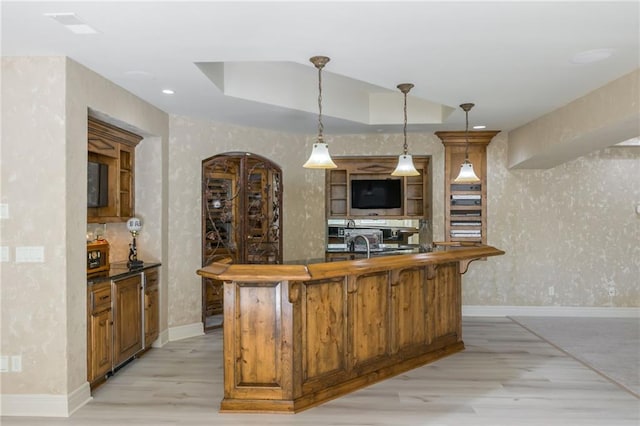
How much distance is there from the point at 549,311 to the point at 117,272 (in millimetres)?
5779

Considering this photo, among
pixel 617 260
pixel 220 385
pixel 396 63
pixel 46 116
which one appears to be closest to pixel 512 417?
pixel 220 385

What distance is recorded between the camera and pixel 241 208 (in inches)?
241

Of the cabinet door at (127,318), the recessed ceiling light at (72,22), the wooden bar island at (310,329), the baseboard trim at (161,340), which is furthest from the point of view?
the baseboard trim at (161,340)

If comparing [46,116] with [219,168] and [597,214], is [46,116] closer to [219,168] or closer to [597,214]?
[219,168]

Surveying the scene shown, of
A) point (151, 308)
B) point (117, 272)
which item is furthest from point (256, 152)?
point (117, 272)

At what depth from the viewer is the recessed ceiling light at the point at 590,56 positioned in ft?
11.1

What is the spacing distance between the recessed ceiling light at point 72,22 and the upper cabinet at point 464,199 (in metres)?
5.02

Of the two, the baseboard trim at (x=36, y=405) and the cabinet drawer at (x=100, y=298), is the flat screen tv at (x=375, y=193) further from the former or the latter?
the baseboard trim at (x=36, y=405)

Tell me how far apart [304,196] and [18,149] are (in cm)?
389

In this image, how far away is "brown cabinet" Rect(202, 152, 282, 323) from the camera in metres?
5.86

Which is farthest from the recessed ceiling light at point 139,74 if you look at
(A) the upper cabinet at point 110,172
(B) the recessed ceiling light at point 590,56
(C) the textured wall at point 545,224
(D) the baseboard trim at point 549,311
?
(D) the baseboard trim at point 549,311

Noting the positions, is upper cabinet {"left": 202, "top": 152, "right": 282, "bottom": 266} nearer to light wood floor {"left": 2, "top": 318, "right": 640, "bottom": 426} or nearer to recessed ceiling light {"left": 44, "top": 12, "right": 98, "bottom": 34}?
light wood floor {"left": 2, "top": 318, "right": 640, "bottom": 426}

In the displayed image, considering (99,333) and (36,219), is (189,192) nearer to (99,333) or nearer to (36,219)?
(99,333)

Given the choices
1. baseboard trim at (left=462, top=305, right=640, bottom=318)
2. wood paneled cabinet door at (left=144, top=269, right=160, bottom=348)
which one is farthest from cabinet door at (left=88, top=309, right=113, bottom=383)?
baseboard trim at (left=462, top=305, right=640, bottom=318)
